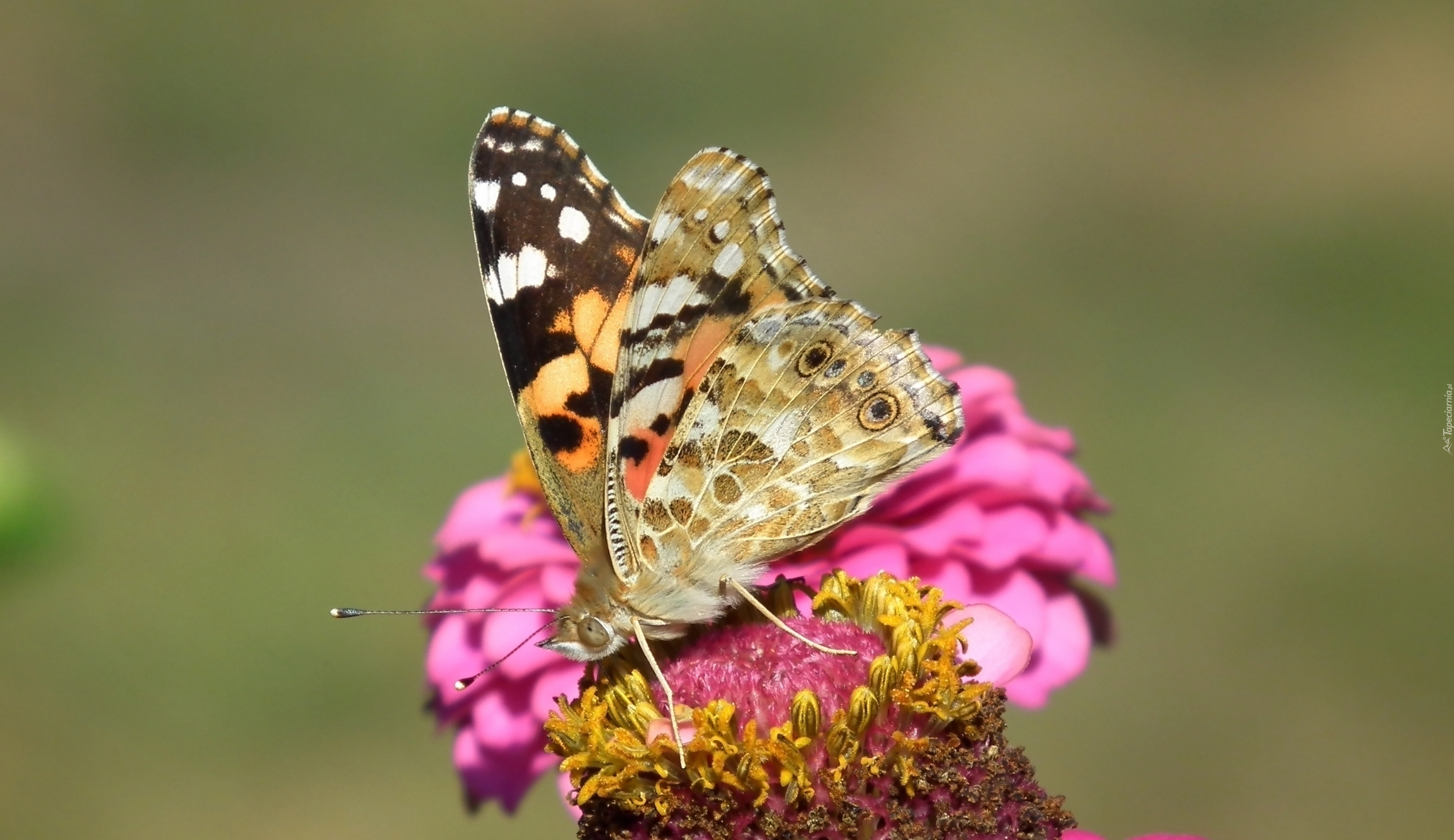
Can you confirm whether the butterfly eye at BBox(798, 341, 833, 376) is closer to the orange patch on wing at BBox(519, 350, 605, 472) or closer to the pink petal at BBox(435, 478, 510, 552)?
the orange patch on wing at BBox(519, 350, 605, 472)

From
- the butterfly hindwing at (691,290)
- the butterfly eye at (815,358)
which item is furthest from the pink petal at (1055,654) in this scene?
the butterfly hindwing at (691,290)

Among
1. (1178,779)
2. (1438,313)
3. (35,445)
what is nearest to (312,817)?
(35,445)

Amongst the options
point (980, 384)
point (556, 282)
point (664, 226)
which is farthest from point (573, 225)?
point (980, 384)

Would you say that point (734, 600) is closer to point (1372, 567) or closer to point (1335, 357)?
point (1372, 567)

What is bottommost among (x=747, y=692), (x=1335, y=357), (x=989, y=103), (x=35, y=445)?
(x=747, y=692)

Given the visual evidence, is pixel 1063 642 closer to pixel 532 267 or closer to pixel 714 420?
pixel 714 420

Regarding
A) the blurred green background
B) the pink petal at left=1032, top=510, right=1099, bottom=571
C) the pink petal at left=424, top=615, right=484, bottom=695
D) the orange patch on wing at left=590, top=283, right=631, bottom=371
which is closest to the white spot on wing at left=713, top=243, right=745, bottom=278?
the orange patch on wing at left=590, top=283, right=631, bottom=371
